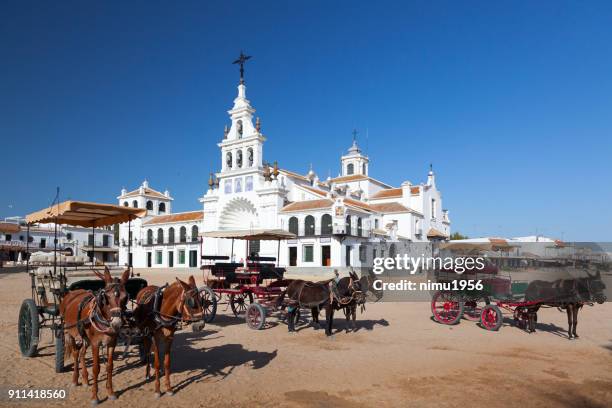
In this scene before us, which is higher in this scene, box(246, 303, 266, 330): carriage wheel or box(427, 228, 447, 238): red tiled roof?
box(427, 228, 447, 238): red tiled roof

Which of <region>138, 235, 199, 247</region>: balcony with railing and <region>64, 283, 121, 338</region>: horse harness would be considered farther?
<region>138, 235, 199, 247</region>: balcony with railing

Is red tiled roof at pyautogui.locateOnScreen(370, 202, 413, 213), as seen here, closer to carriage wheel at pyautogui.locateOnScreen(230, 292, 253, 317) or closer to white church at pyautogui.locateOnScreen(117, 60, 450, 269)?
white church at pyautogui.locateOnScreen(117, 60, 450, 269)

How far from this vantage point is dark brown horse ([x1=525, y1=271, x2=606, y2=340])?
11539mm

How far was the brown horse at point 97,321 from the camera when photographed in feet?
20.3

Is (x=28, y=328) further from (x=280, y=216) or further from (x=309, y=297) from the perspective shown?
(x=280, y=216)

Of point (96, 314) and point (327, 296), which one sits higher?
point (96, 314)

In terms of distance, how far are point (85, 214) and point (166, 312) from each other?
4346 mm

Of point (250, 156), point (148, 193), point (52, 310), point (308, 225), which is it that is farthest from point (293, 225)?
point (52, 310)

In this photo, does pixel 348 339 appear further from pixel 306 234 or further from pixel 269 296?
pixel 306 234

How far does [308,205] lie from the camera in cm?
4369

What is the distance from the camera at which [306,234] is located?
42.8 m

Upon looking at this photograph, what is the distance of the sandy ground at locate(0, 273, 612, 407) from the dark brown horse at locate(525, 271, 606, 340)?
2.43ft

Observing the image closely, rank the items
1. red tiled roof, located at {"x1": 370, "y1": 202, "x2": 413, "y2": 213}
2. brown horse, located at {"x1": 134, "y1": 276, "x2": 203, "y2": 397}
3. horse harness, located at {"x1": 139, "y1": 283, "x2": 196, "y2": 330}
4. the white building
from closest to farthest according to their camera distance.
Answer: brown horse, located at {"x1": 134, "y1": 276, "x2": 203, "y2": 397}, horse harness, located at {"x1": 139, "y1": 283, "x2": 196, "y2": 330}, red tiled roof, located at {"x1": 370, "y1": 202, "x2": 413, "y2": 213}, the white building

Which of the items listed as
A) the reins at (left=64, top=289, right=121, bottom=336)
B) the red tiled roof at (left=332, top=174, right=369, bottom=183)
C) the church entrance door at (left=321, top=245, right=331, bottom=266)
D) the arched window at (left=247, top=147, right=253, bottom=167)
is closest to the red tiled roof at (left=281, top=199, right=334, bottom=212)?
the church entrance door at (left=321, top=245, right=331, bottom=266)
